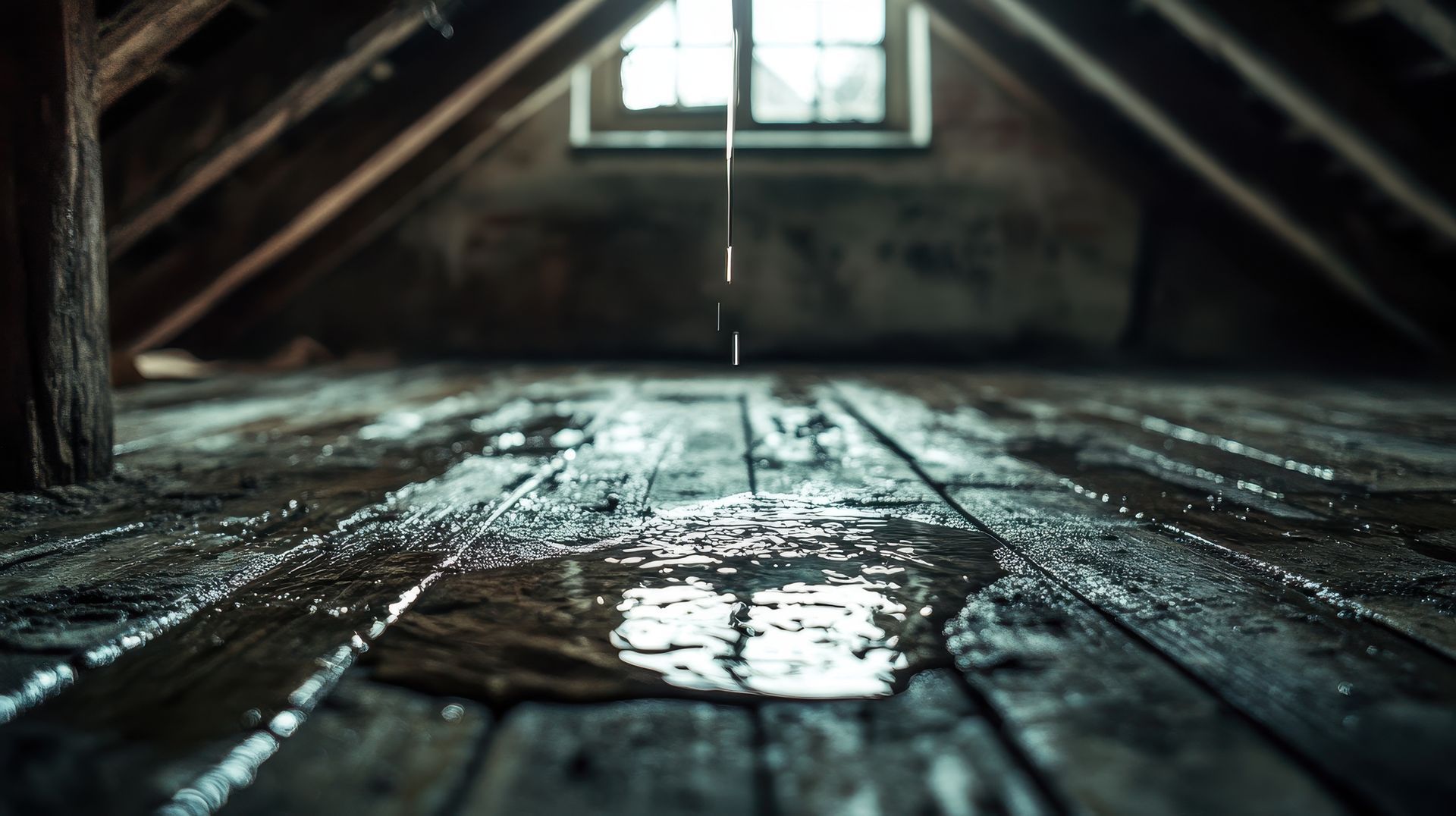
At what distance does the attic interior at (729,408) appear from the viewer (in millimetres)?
552

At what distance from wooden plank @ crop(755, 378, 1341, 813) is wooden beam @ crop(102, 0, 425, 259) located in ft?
7.00

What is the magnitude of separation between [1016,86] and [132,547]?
4278 millimetres

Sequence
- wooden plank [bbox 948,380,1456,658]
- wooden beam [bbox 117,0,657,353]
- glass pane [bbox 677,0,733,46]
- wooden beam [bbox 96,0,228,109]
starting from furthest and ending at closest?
glass pane [bbox 677,0,733,46]
wooden beam [bbox 117,0,657,353]
wooden beam [bbox 96,0,228,109]
wooden plank [bbox 948,380,1456,658]

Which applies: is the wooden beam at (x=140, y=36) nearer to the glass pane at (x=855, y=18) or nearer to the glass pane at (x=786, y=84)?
the glass pane at (x=786, y=84)

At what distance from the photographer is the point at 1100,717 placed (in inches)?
22.4

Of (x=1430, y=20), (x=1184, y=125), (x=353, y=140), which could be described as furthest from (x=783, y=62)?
(x=1430, y=20)

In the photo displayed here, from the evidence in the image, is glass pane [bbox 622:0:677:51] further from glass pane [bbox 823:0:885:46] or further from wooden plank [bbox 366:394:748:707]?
wooden plank [bbox 366:394:748:707]

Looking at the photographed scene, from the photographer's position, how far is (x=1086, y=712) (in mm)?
573

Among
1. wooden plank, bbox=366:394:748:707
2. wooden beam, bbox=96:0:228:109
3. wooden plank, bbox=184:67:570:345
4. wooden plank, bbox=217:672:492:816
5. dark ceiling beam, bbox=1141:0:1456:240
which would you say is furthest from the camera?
wooden plank, bbox=184:67:570:345

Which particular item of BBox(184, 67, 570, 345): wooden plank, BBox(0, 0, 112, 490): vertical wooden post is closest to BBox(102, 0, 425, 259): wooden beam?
BBox(0, 0, 112, 490): vertical wooden post

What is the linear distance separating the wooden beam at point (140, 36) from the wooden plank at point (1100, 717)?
5.50ft

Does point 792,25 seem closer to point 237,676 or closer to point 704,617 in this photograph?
point 704,617

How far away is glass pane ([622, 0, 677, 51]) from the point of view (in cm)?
454

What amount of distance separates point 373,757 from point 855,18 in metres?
4.71
